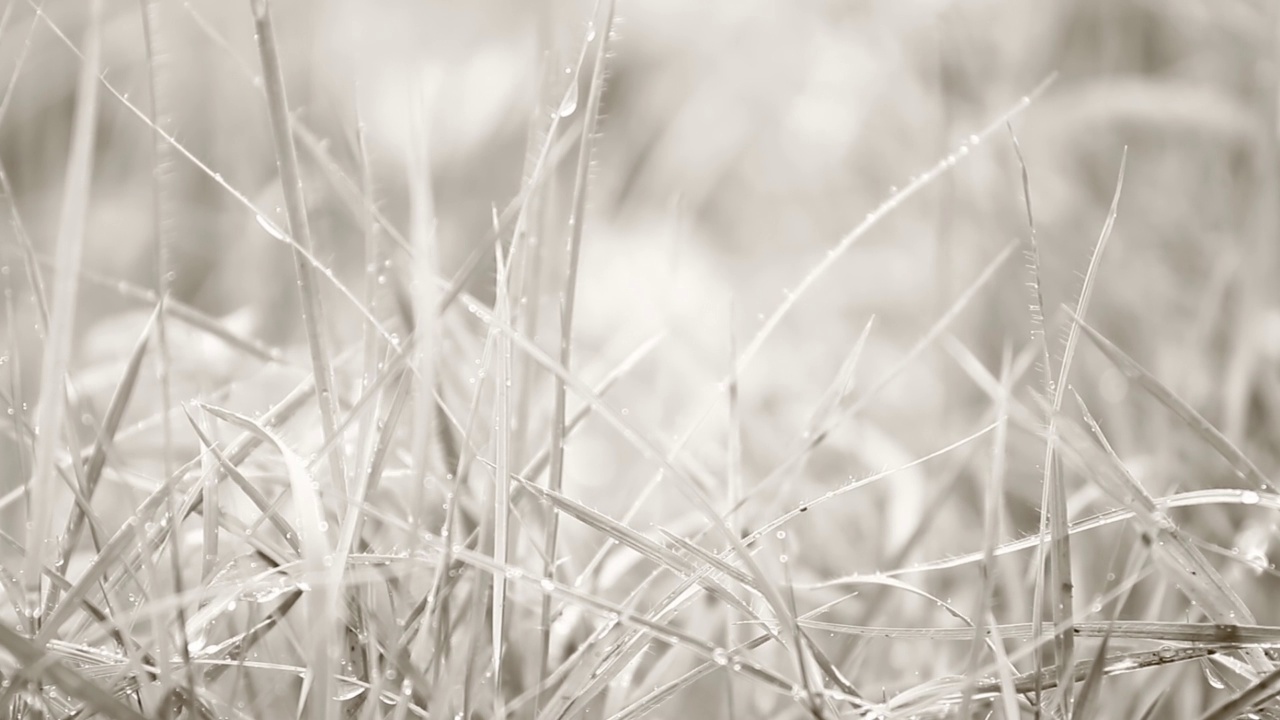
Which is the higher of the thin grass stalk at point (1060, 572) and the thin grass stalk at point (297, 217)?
the thin grass stalk at point (297, 217)

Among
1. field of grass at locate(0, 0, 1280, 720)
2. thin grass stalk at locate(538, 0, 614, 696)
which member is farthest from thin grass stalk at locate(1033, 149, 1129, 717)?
thin grass stalk at locate(538, 0, 614, 696)

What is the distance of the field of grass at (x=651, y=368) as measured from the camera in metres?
0.45

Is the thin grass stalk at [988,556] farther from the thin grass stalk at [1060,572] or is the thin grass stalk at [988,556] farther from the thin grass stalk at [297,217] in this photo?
the thin grass stalk at [297,217]

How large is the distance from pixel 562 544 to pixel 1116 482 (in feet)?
1.19

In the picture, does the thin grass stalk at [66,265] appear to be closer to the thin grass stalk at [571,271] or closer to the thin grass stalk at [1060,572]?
the thin grass stalk at [571,271]

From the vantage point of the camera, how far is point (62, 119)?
5.65 ft

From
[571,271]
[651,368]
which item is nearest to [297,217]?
[571,271]

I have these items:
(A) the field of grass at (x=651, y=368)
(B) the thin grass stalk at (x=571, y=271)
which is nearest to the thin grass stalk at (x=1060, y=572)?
(A) the field of grass at (x=651, y=368)

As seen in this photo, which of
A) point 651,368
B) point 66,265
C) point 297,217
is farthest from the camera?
point 651,368

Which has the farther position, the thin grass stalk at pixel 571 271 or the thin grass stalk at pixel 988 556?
the thin grass stalk at pixel 571 271

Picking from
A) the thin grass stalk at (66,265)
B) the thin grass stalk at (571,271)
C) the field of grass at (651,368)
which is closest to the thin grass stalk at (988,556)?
the field of grass at (651,368)

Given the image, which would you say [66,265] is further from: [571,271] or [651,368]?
[651,368]

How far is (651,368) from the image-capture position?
4.59 feet

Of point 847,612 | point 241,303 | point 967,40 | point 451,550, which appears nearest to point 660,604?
point 451,550
